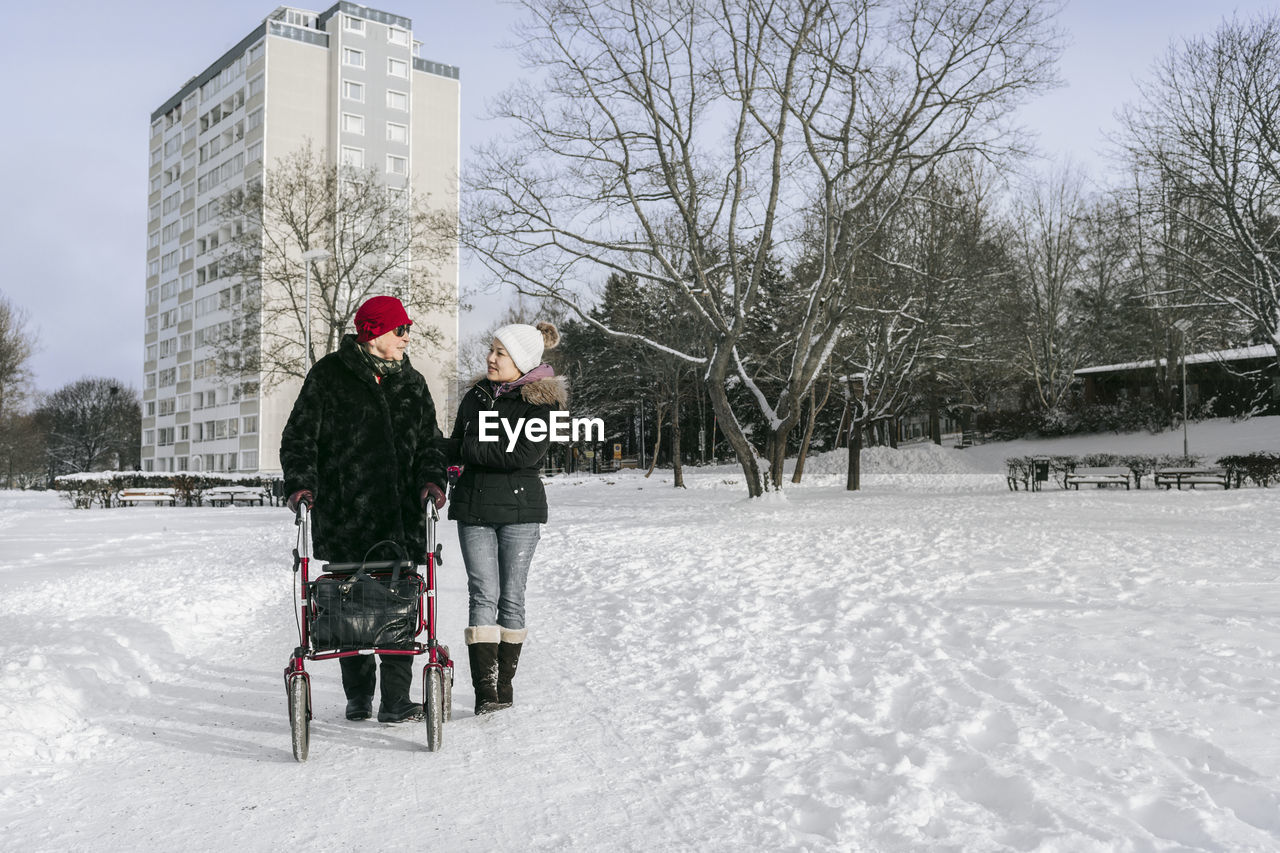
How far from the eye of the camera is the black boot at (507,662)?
16.9ft

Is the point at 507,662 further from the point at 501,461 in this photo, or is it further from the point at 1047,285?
the point at 1047,285

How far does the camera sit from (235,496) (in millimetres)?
34938

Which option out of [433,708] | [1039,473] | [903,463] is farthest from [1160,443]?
[433,708]

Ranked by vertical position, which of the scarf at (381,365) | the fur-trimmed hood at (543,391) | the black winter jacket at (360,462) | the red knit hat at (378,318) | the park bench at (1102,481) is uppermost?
the red knit hat at (378,318)

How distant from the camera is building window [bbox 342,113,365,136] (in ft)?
222

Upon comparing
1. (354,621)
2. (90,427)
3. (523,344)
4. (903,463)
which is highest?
(90,427)

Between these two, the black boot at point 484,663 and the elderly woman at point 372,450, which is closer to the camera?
the elderly woman at point 372,450

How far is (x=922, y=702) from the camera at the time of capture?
491 centimetres

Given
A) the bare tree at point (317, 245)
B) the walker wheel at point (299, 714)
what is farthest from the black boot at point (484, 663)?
the bare tree at point (317, 245)

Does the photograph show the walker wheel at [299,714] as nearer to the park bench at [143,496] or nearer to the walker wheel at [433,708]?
the walker wheel at [433,708]

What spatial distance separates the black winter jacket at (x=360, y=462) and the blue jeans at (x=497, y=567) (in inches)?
11.2

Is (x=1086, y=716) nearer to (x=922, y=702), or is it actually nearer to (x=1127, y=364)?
(x=922, y=702)

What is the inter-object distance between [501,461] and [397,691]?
1.26 m

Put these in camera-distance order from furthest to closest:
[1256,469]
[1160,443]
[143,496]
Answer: [1160,443]
[143,496]
[1256,469]
